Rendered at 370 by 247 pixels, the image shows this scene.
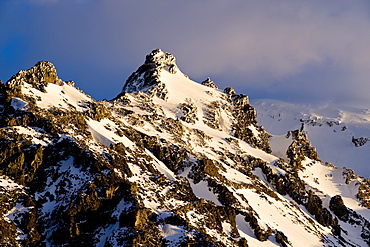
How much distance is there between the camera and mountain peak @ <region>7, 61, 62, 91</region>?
10497 centimetres

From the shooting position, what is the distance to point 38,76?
116 meters

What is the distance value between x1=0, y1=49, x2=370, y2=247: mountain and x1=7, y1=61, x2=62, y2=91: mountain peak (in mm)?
366

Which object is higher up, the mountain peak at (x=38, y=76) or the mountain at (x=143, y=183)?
the mountain peak at (x=38, y=76)

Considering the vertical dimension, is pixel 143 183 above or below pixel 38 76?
below

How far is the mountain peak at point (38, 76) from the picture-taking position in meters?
105

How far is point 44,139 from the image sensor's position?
85.5 m

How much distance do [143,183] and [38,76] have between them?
5393 centimetres

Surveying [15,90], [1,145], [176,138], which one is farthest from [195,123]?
[1,145]

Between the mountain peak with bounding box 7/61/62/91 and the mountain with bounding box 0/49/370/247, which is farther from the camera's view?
the mountain peak with bounding box 7/61/62/91

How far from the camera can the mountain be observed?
7100 centimetres

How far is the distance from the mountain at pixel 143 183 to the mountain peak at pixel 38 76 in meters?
0.37

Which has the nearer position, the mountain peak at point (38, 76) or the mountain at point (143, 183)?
the mountain at point (143, 183)

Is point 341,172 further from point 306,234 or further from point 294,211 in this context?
point 306,234

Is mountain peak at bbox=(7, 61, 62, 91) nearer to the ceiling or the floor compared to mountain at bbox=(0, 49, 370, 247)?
nearer to the ceiling
